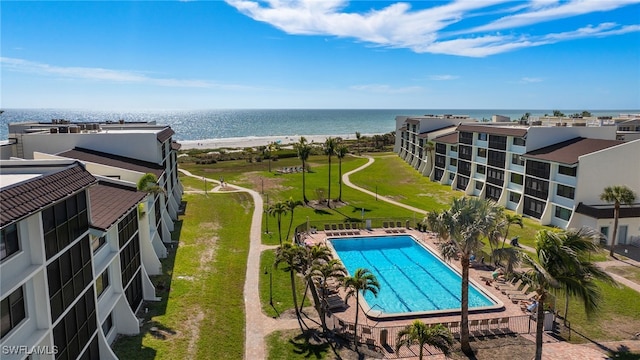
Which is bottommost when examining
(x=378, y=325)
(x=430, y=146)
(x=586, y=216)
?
(x=378, y=325)

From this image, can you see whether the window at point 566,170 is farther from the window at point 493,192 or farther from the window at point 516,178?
the window at point 493,192

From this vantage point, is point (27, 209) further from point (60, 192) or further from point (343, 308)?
point (343, 308)

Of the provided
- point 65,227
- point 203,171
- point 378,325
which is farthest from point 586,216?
point 203,171

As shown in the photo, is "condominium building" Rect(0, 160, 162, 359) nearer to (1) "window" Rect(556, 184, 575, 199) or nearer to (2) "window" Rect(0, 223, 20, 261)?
(2) "window" Rect(0, 223, 20, 261)

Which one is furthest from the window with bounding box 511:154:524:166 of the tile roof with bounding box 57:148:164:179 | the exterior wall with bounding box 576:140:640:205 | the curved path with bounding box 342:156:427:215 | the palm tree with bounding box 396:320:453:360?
the tile roof with bounding box 57:148:164:179

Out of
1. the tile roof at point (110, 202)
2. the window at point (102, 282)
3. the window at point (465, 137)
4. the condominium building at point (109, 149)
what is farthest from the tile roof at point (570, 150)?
the window at point (102, 282)

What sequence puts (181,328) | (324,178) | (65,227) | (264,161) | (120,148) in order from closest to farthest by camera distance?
(65,227) < (181,328) < (120,148) < (324,178) < (264,161)

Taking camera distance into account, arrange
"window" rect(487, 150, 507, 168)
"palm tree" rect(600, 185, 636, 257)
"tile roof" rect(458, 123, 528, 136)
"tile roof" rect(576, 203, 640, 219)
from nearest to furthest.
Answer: "palm tree" rect(600, 185, 636, 257) → "tile roof" rect(576, 203, 640, 219) → "tile roof" rect(458, 123, 528, 136) → "window" rect(487, 150, 507, 168)
